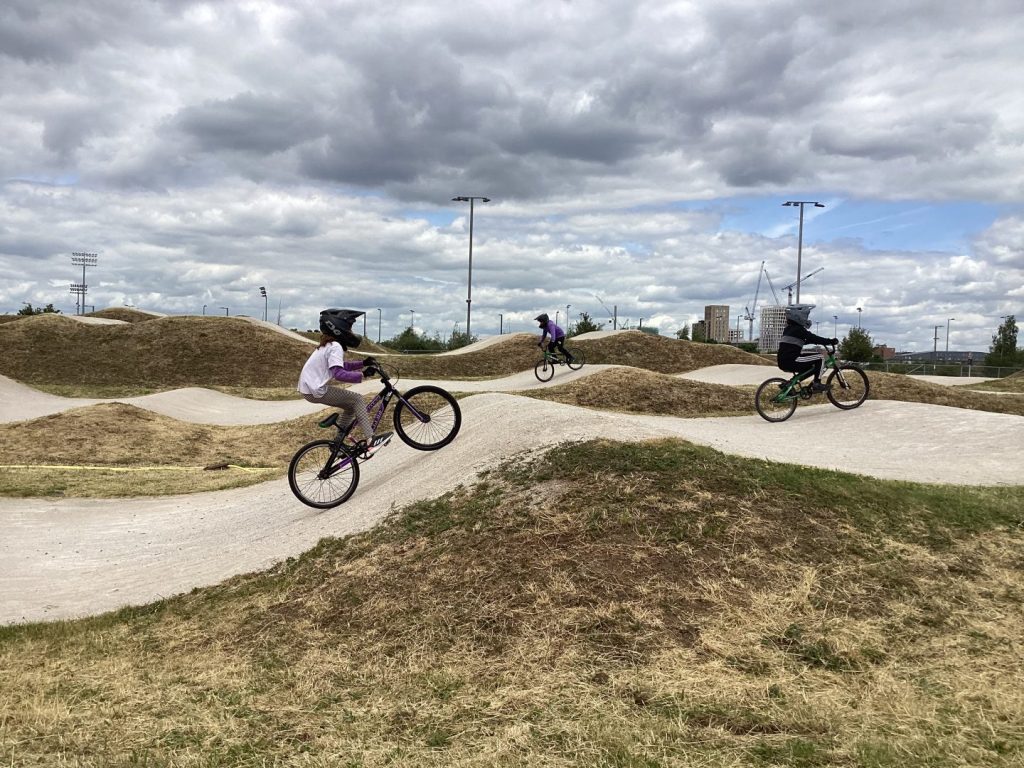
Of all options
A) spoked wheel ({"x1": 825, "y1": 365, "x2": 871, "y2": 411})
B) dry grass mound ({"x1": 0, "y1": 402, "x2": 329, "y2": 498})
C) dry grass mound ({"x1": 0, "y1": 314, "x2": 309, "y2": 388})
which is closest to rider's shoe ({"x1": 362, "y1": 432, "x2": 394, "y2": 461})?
dry grass mound ({"x1": 0, "y1": 402, "x2": 329, "y2": 498})

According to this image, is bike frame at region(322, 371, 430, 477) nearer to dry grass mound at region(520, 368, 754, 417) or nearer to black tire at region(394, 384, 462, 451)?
black tire at region(394, 384, 462, 451)

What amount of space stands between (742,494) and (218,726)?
4933 millimetres

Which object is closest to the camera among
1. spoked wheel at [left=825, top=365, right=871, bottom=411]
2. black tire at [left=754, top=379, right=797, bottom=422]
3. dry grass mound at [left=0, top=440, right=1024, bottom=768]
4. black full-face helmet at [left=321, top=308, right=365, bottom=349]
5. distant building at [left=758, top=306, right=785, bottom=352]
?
dry grass mound at [left=0, top=440, right=1024, bottom=768]

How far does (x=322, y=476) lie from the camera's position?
31.3 feet

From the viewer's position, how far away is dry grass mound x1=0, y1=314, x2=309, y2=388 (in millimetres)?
33375

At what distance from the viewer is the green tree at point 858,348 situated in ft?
238

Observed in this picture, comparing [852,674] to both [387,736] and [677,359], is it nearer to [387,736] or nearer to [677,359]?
[387,736]

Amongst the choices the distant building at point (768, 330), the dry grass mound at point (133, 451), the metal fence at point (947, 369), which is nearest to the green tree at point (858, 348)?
the metal fence at point (947, 369)

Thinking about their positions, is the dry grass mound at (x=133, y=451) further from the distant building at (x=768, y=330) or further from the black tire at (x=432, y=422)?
the distant building at (x=768, y=330)

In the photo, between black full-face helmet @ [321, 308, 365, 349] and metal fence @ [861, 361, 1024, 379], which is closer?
black full-face helmet @ [321, 308, 365, 349]

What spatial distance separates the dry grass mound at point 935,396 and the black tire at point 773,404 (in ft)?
25.5

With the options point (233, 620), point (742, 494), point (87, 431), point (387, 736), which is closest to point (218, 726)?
point (387, 736)

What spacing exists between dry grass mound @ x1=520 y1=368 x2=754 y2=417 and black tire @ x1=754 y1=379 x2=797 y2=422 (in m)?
3.23

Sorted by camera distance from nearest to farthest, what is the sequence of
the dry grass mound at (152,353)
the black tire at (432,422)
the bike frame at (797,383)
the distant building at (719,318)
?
the black tire at (432,422) → the bike frame at (797,383) → the dry grass mound at (152,353) → the distant building at (719,318)
